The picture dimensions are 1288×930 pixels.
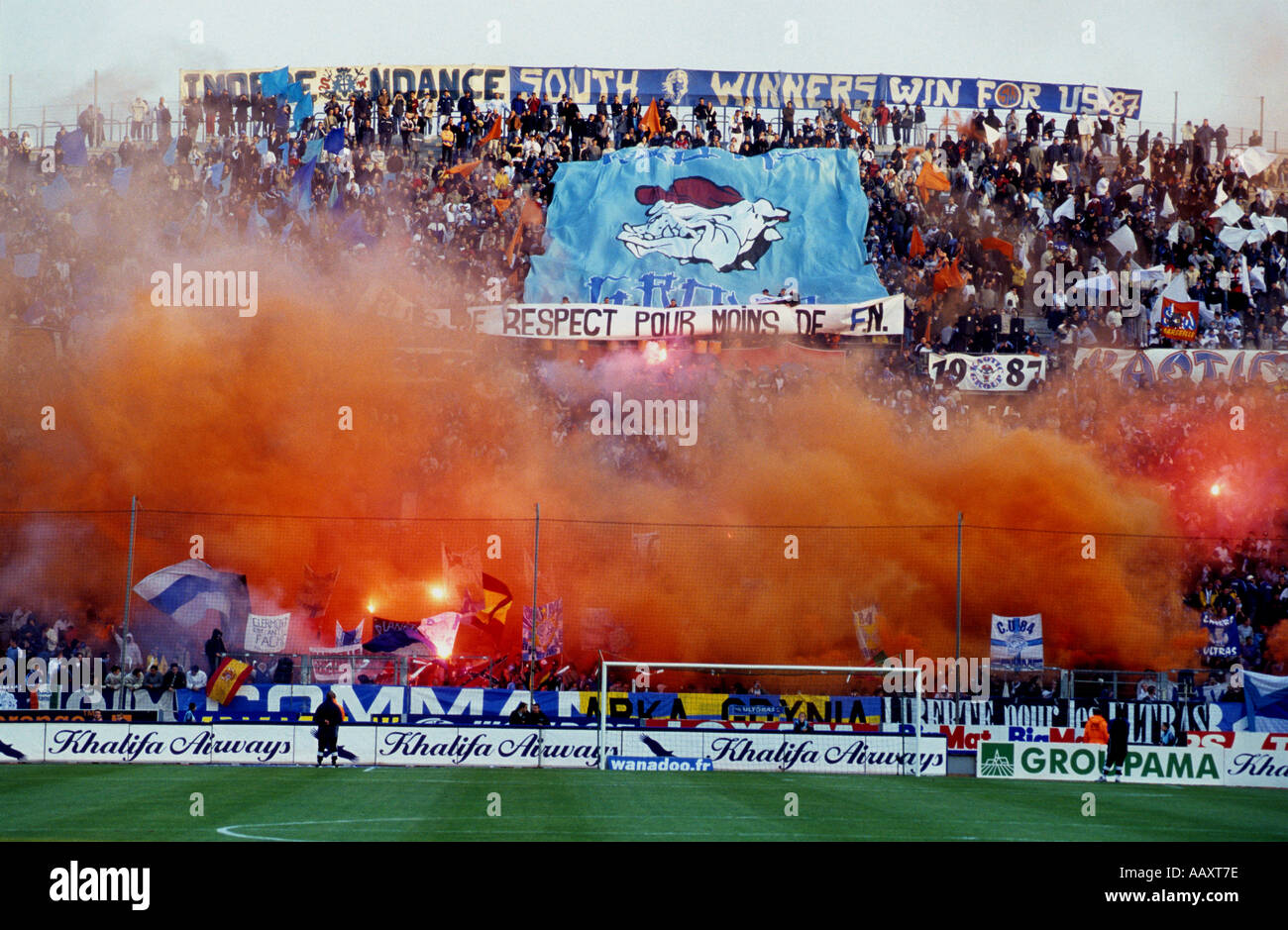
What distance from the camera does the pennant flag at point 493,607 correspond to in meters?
28.0

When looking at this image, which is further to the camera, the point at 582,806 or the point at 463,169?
the point at 463,169

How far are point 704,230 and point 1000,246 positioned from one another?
8.48 meters

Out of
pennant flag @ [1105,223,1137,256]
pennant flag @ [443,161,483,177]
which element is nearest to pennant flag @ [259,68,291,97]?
pennant flag @ [443,161,483,177]

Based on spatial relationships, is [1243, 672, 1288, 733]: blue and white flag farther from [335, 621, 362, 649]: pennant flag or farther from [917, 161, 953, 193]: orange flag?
[917, 161, 953, 193]: orange flag

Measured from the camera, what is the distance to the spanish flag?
24.2 meters

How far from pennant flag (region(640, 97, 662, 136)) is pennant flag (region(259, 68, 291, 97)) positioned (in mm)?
11398

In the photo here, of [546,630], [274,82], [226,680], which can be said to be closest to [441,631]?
[546,630]

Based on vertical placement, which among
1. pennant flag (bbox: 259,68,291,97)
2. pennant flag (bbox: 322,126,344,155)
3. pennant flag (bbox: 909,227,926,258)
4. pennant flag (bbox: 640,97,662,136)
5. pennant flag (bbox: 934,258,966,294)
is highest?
pennant flag (bbox: 259,68,291,97)

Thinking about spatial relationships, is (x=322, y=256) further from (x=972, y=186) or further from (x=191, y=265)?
(x=972, y=186)

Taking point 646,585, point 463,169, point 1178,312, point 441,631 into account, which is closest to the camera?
point 441,631

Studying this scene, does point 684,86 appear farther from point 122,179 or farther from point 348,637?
point 348,637

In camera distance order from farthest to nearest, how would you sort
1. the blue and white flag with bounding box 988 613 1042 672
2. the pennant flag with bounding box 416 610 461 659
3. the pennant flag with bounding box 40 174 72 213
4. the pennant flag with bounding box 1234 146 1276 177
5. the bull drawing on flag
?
the pennant flag with bounding box 1234 146 1276 177 → the bull drawing on flag → the pennant flag with bounding box 40 174 72 213 → the pennant flag with bounding box 416 610 461 659 → the blue and white flag with bounding box 988 613 1042 672

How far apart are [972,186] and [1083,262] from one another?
403 cm

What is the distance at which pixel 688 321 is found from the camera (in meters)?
34.8
